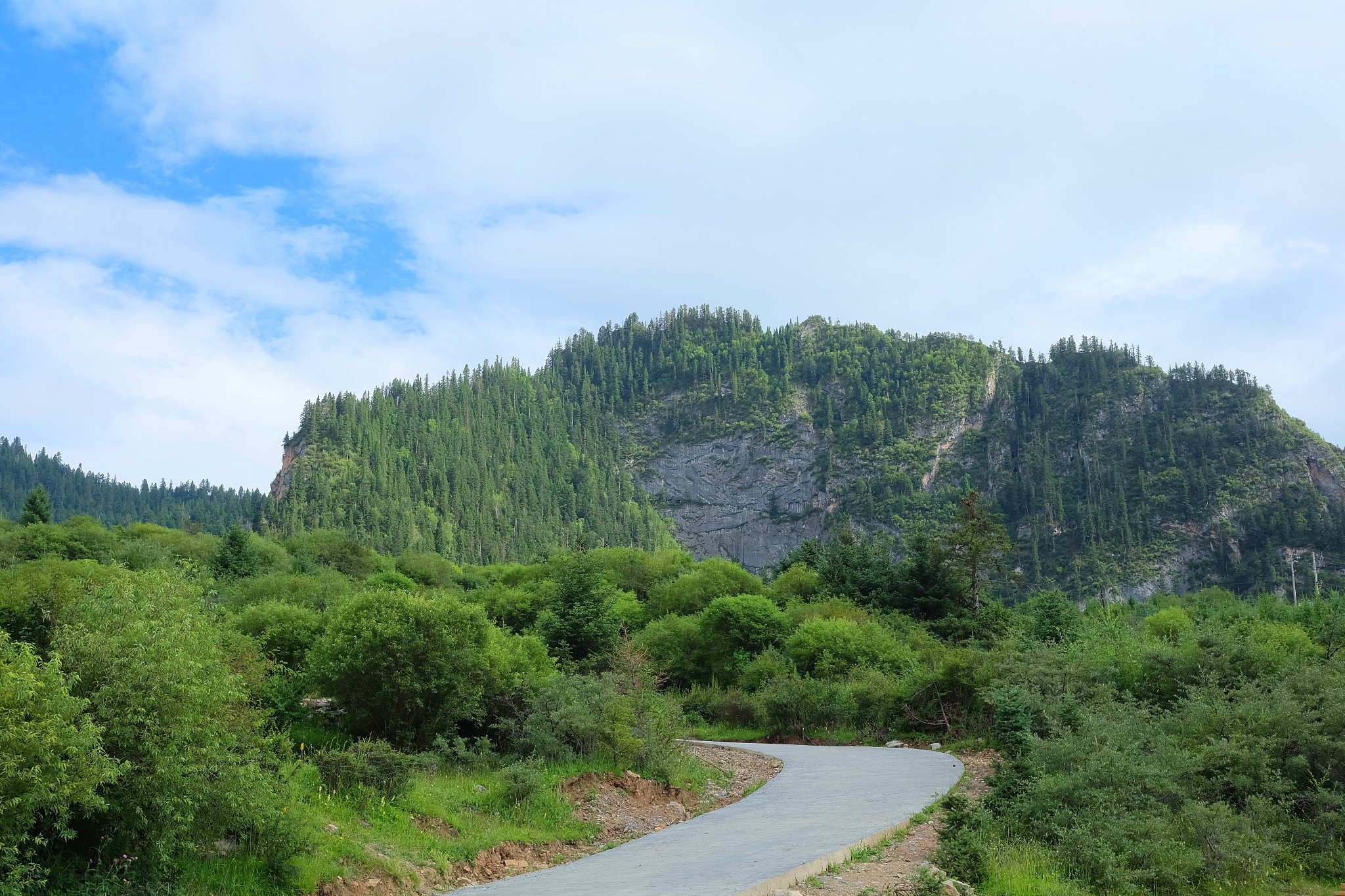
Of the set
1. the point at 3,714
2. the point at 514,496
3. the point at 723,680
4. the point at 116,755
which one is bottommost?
the point at 723,680

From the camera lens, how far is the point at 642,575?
327 ft

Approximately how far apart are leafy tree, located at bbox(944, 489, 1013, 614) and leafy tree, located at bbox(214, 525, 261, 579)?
5622cm

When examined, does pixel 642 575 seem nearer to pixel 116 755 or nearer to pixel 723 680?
pixel 723 680

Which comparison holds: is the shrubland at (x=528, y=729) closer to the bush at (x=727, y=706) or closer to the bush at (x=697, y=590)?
the bush at (x=727, y=706)

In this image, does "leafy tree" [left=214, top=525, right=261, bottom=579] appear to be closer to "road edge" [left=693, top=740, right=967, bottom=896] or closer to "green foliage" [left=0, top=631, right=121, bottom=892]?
"road edge" [left=693, top=740, right=967, bottom=896]

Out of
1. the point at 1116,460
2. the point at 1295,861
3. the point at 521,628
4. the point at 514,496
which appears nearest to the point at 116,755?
the point at 1295,861

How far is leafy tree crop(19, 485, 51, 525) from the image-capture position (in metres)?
93.8

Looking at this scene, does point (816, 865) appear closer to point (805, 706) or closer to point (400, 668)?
point (400, 668)

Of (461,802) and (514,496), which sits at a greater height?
(514,496)

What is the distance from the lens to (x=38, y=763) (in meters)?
9.05

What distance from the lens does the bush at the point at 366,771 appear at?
604 inches

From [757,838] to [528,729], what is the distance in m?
8.02

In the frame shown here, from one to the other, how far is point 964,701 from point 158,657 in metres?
32.8

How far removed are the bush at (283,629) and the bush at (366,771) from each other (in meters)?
14.0
